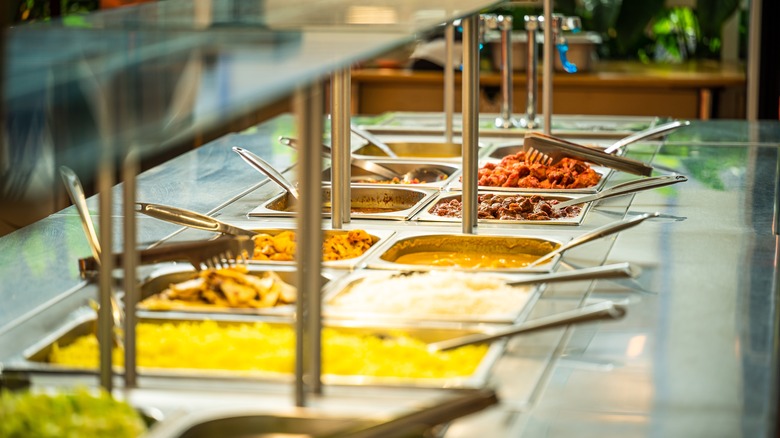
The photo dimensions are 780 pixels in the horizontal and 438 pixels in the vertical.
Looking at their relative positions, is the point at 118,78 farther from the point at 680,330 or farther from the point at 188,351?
the point at 680,330

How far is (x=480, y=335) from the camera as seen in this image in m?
1.25

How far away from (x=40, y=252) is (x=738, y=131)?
2112 mm

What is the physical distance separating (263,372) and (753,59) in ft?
12.3

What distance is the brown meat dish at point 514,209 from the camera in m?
2.02

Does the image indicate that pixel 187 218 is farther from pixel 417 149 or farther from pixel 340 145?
pixel 417 149

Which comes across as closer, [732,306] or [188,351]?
[188,351]

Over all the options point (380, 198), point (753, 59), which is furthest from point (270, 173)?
point (753, 59)

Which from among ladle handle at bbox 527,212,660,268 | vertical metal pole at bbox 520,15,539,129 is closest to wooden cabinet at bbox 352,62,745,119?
vertical metal pole at bbox 520,15,539,129

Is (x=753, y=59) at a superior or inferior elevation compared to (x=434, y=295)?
superior

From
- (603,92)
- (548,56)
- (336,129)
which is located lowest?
(603,92)

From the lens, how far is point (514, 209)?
6.70 feet

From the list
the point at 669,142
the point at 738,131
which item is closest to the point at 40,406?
the point at 669,142

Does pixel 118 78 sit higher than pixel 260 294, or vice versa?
pixel 118 78

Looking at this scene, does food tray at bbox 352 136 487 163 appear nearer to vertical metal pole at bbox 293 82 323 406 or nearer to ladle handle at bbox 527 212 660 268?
ladle handle at bbox 527 212 660 268
